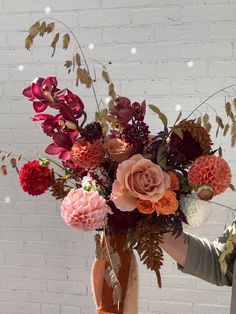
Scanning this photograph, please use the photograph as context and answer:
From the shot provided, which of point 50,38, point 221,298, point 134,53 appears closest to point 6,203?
point 50,38

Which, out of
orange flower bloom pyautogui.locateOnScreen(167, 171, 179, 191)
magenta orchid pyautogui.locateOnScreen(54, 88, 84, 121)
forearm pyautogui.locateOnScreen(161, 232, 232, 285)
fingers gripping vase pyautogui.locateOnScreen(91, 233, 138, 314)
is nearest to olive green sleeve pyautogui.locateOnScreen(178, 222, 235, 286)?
forearm pyautogui.locateOnScreen(161, 232, 232, 285)

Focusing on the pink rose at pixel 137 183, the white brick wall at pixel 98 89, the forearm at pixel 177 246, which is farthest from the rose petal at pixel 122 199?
the white brick wall at pixel 98 89

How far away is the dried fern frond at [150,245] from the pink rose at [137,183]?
0.14 ft

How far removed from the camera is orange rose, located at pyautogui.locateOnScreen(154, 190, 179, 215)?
733 millimetres

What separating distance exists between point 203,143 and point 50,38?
3.18ft

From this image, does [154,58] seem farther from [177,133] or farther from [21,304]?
[21,304]

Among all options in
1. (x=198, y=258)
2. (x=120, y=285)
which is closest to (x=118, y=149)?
(x=120, y=285)

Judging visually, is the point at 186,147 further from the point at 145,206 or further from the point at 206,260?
the point at 206,260

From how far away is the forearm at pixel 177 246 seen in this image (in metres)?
0.98

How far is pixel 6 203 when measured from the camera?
173 centimetres

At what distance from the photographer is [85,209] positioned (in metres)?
0.73

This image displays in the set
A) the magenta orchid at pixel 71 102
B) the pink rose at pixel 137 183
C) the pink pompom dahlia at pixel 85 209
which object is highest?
the magenta orchid at pixel 71 102

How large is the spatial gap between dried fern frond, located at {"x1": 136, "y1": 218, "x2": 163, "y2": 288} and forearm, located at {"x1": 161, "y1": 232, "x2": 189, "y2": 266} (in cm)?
22

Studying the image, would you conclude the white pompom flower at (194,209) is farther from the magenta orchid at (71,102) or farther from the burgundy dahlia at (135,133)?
the magenta orchid at (71,102)
